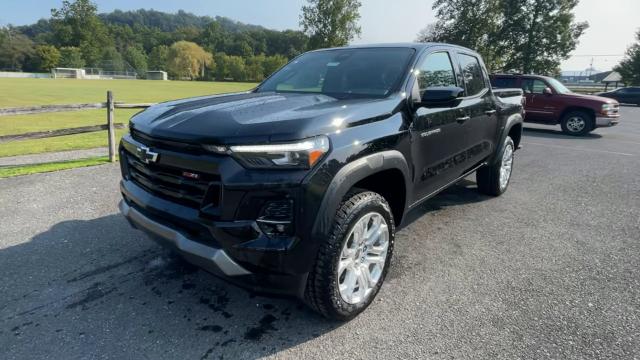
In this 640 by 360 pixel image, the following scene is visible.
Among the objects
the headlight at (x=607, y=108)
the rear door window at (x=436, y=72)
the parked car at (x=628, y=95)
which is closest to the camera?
the rear door window at (x=436, y=72)

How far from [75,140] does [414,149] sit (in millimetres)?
10235

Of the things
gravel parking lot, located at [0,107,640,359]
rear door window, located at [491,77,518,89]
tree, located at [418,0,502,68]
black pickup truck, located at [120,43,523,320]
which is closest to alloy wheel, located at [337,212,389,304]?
black pickup truck, located at [120,43,523,320]

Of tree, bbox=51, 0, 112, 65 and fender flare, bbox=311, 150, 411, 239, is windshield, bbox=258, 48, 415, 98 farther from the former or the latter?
tree, bbox=51, 0, 112, 65

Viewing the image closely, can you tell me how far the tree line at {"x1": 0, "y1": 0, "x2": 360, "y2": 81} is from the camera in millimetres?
59156

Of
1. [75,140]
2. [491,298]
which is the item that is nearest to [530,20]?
[75,140]

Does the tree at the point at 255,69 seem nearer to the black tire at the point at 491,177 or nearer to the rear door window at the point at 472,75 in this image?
the black tire at the point at 491,177

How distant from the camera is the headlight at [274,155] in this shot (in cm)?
213

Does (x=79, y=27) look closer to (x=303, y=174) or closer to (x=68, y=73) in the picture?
(x=68, y=73)

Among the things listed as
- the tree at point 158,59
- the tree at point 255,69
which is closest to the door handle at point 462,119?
the tree at point 255,69

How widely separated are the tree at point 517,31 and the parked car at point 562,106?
32637 mm

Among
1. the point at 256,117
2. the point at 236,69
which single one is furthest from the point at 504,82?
the point at 236,69

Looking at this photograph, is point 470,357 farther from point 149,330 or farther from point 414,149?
point 149,330

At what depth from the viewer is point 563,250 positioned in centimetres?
388

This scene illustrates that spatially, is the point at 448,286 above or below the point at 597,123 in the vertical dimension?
below
